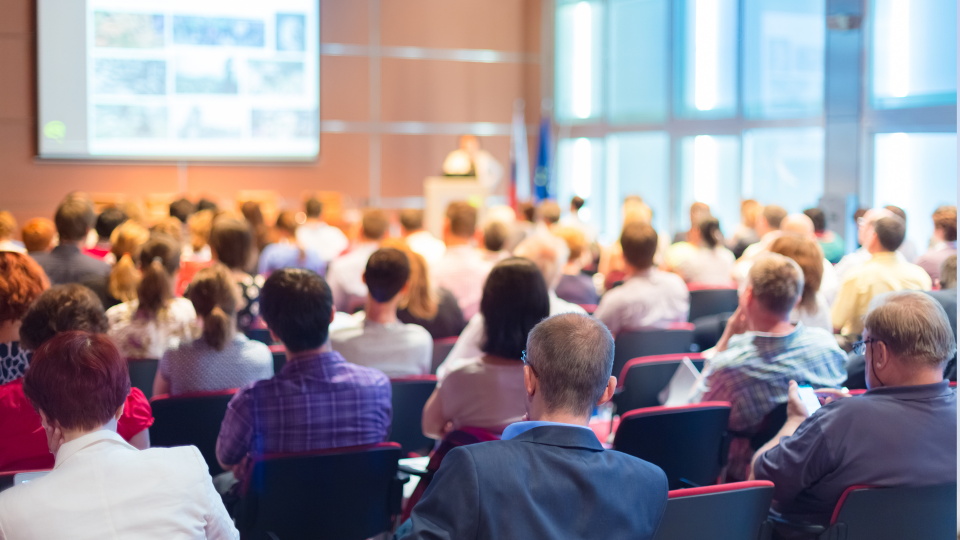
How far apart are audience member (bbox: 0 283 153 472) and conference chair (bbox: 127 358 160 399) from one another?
1013 millimetres

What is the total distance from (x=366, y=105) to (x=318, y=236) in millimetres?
4474

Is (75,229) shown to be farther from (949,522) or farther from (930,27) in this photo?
(930,27)

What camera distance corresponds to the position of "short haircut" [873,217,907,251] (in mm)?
4512

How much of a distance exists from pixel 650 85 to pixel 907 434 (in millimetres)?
10031

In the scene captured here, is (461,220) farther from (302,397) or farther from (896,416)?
(896,416)

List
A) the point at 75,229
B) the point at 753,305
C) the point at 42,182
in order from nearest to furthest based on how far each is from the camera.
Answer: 1. the point at 753,305
2. the point at 75,229
3. the point at 42,182

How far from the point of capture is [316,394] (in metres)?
2.71

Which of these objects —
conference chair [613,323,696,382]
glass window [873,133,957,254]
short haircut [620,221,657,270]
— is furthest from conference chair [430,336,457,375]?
glass window [873,133,957,254]

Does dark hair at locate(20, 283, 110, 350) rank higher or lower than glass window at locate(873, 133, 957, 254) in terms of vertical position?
lower

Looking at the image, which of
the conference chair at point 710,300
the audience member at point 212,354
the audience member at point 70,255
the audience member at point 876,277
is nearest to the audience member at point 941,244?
the audience member at point 876,277

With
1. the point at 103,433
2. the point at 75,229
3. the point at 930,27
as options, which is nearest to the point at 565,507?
the point at 103,433

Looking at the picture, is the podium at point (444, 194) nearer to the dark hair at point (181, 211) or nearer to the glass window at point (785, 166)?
the glass window at point (785, 166)

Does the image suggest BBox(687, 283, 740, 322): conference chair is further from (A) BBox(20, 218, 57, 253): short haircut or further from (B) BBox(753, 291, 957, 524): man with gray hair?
(A) BBox(20, 218, 57, 253): short haircut

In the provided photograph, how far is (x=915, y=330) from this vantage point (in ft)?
7.17
